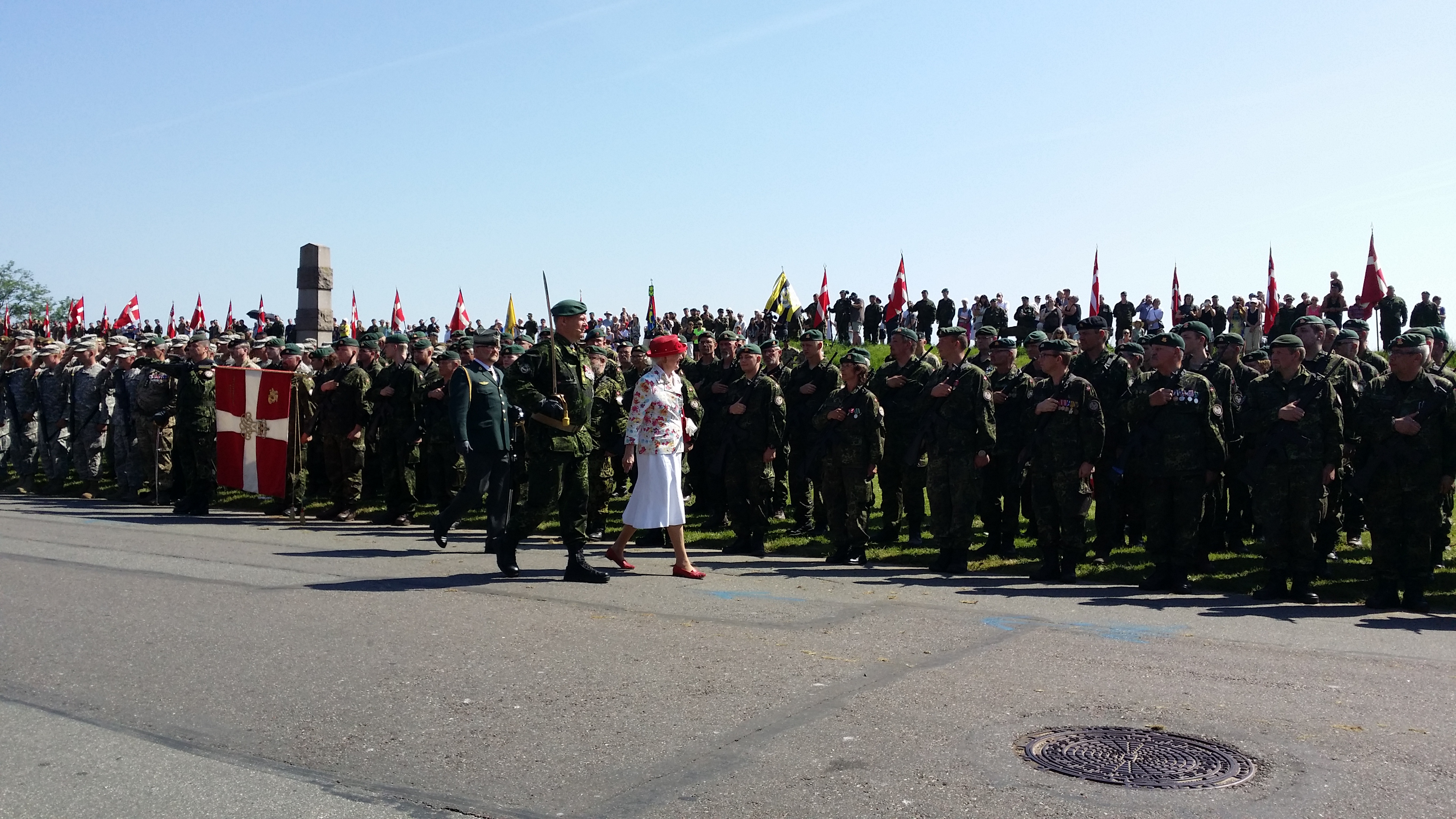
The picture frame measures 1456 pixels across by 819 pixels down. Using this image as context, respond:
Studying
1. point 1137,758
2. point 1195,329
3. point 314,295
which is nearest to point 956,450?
point 1195,329

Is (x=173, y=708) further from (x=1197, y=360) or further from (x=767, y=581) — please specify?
(x=1197, y=360)

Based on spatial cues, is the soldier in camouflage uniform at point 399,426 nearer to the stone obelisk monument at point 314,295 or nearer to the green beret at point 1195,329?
the green beret at point 1195,329

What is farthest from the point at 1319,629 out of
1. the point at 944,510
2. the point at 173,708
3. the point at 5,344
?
the point at 5,344

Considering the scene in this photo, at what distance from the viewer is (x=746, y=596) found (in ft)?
28.9

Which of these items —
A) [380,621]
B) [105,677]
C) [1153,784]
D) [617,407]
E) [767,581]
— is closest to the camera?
[1153,784]

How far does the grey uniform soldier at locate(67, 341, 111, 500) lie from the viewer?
17.5 metres

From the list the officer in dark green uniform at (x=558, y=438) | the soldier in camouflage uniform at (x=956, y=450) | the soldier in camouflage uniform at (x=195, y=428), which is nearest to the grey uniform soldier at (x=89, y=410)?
the soldier in camouflage uniform at (x=195, y=428)

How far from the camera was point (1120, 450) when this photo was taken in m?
10.3

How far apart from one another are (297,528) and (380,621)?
21.6 ft

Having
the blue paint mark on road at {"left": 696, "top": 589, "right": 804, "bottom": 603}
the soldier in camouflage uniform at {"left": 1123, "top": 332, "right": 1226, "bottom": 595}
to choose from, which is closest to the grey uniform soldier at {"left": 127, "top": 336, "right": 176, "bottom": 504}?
the blue paint mark on road at {"left": 696, "top": 589, "right": 804, "bottom": 603}

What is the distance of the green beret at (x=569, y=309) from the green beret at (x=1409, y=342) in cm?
622

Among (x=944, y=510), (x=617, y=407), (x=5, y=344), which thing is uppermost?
(x=5, y=344)

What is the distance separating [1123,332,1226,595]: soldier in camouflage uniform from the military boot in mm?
4413

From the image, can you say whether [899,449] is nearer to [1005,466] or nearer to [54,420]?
[1005,466]
